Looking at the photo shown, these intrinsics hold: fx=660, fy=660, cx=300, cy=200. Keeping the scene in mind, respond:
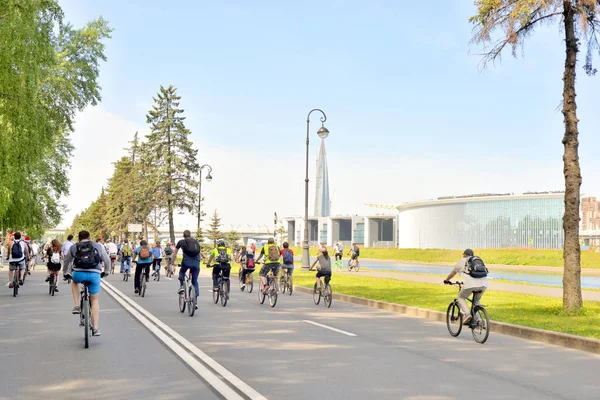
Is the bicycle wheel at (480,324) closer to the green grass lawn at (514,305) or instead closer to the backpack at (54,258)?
the green grass lawn at (514,305)

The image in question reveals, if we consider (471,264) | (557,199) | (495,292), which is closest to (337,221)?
(557,199)

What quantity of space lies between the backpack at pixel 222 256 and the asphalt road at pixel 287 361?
2501mm

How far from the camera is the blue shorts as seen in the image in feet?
32.9

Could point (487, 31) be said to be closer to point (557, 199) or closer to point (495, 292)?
point (495, 292)

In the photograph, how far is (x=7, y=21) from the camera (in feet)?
56.3

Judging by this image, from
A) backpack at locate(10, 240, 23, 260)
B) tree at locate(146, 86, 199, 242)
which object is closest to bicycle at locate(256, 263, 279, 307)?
backpack at locate(10, 240, 23, 260)

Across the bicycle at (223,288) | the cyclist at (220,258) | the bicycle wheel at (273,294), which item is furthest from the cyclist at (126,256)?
the bicycle wheel at (273,294)

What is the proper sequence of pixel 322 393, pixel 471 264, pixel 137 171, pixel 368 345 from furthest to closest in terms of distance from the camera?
pixel 137 171, pixel 471 264, pixel 368 345, pixel 322 393

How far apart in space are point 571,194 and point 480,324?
605 cm

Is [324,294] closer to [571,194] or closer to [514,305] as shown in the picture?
[514,305]

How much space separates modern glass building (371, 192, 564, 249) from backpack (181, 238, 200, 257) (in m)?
116

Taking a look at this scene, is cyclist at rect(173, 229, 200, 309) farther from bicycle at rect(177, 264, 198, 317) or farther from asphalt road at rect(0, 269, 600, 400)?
asphalt road at rect(0, 269, 600, 400)

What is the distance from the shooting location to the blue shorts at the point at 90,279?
1002 cm

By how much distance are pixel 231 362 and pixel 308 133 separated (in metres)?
29.2
